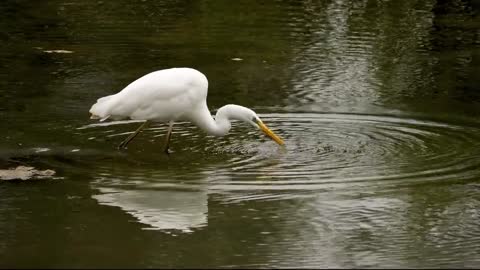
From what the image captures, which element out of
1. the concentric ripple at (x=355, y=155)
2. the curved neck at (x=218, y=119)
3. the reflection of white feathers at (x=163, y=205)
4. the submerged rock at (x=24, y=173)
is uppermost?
the curved neck at (x=218, y=119)

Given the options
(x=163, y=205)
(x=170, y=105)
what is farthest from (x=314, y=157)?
(x=163, y=205)

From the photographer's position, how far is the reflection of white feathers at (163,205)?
7.72 m

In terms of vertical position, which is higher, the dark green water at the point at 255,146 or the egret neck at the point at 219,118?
the egret neck at the point at 219,118

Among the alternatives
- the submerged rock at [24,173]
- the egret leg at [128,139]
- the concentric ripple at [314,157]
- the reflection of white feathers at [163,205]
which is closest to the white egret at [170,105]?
the egret leg at [128,139]

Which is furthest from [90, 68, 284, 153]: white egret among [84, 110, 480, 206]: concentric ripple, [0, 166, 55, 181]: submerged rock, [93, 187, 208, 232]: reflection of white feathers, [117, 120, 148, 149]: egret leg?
[93, 187, 208, 232]: reflection of white feathers

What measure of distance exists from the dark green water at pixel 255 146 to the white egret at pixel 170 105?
0.86 ft

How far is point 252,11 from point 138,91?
8.48 m

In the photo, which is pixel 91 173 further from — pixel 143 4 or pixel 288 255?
pixel 143 4

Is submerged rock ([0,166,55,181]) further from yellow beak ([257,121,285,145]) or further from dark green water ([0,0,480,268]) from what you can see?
yellow beak ([257,121,285,145])

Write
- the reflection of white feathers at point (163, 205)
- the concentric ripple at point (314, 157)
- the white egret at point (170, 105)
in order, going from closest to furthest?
the reflection of white feathers at point (163, 205)
the concentric ripple at point (314, 157)
the white egret at point (170, 105)

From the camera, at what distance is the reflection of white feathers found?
304 inches

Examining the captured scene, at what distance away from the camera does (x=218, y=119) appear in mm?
10109

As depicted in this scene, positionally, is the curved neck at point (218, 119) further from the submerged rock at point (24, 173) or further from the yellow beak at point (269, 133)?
the submerged rock at point (24, 173)

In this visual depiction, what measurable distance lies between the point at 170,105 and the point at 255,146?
916 mm
